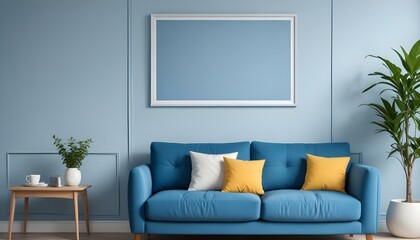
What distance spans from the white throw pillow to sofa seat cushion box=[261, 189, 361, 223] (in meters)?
0.59

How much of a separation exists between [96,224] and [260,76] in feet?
6.88

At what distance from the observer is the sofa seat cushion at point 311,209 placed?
4.61 meters

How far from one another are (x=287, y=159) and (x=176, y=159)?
39.4 inches

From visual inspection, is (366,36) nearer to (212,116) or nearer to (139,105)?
(212,116)

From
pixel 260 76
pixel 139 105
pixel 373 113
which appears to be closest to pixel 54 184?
pixel 139 105

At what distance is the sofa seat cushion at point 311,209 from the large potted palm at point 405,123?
0.72 metres

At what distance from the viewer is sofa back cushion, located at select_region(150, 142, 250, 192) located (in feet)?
17.2

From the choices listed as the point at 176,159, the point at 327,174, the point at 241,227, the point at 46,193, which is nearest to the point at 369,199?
the point at 327,174

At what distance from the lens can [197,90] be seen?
561 cm

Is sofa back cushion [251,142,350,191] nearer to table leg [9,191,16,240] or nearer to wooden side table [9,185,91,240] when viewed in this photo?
wooden side table [9,185,91,240]

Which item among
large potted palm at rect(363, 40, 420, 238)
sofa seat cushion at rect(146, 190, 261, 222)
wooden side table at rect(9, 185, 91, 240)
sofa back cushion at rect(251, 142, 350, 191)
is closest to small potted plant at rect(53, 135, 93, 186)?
wooden side table at rect(9, 185, 91, 240)

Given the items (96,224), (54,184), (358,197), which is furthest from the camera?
(96,224)

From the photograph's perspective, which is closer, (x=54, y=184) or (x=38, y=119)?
(x=54, y=184)

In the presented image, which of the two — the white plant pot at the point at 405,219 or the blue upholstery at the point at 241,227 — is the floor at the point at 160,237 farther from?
the blue upholstery at the point at 241,227
